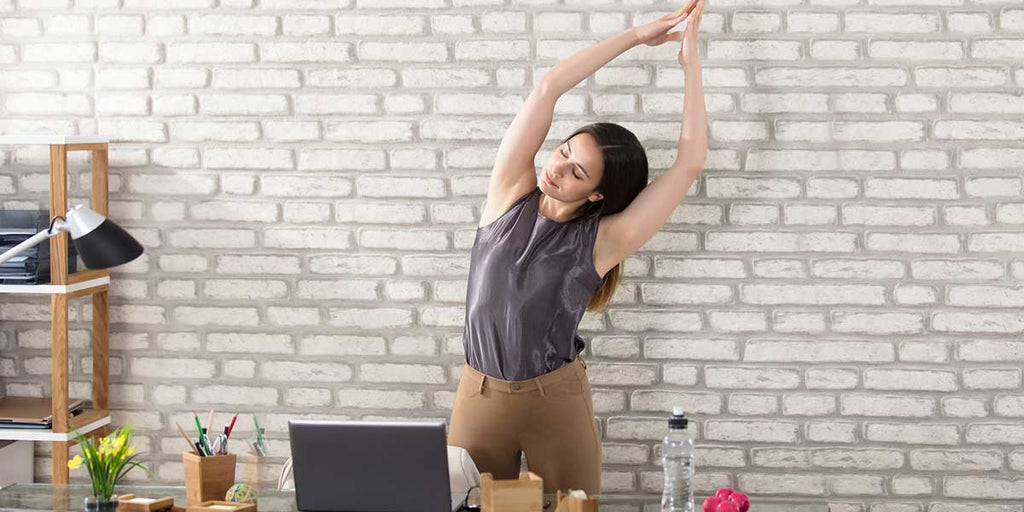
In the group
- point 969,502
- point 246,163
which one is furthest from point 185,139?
point 969,502

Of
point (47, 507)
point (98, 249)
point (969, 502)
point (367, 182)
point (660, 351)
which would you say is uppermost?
point (367, 182)

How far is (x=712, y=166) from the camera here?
3.08 m

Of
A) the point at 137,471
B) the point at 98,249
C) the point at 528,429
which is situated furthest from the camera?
the point at 137,471

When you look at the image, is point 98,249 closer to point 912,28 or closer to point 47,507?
point 47,507

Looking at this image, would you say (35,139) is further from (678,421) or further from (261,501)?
(678,421)

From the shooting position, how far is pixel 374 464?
6.66 ft

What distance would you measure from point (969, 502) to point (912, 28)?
1.49m

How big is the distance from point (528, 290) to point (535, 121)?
0.48 m

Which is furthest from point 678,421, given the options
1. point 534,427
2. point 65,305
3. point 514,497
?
point 65,305

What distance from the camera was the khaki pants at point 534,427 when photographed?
2668 mm

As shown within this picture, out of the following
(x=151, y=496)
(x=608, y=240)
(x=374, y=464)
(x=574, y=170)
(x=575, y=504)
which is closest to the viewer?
(x=575, y=504)

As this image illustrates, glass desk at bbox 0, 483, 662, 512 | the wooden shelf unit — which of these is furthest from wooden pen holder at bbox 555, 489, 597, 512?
the wooden shelf unit

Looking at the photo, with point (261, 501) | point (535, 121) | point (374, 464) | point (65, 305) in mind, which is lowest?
point (261, 501)

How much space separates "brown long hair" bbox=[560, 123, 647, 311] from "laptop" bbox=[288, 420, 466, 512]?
3.05ft
